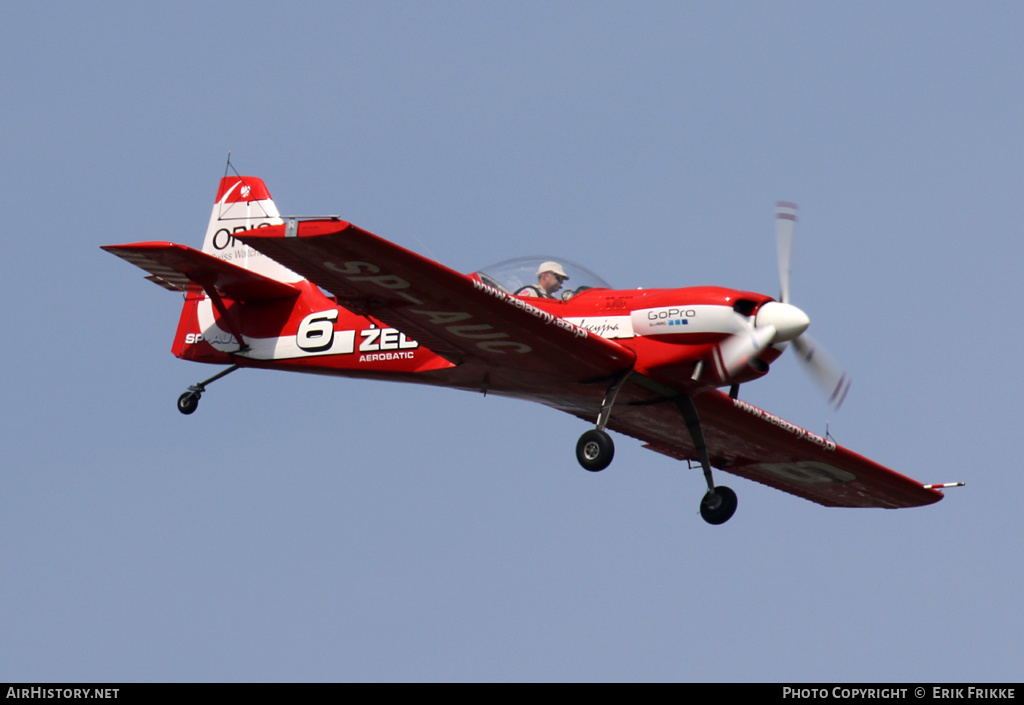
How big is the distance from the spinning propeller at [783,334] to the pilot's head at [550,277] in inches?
84.1

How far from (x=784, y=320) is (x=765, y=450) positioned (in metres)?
4.19

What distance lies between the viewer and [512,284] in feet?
58.2

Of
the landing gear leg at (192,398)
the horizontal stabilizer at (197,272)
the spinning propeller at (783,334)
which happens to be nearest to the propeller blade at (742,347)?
the spinning propeller at (783,334)

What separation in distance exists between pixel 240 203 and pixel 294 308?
2.97m

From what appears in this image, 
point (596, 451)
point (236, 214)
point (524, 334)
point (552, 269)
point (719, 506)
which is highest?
point (236, 214)

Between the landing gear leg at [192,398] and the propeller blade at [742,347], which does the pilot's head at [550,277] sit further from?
the landing gear leg at [192,398]

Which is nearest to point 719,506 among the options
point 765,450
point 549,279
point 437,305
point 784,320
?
point 765,450

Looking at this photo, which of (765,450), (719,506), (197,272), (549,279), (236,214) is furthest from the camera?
(236,214)

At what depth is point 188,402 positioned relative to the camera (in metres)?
20.1

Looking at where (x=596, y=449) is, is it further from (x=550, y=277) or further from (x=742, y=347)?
(x=550, y=277)

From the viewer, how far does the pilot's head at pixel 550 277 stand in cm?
1781
